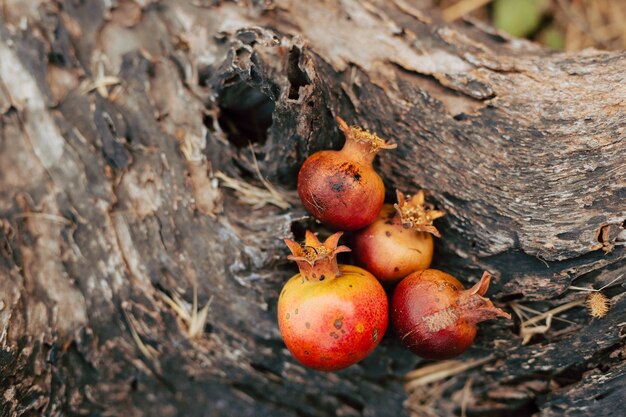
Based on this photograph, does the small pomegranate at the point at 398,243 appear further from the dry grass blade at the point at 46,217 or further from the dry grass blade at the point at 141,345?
the dry grass blade at the point at 46,217

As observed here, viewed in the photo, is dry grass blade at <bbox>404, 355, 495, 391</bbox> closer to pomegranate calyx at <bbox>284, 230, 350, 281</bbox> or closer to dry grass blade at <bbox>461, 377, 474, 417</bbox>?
dry grass blade at <bbox>461, 377, 474, 417</bbox>

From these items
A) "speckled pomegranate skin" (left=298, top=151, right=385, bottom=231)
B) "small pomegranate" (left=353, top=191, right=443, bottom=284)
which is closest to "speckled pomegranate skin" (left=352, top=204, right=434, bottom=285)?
"small pomegranate" (left=353, top=191, right=443, bottom=284)

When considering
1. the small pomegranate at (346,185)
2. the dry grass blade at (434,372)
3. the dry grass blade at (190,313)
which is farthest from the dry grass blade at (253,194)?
the dry grass blade at (434,372)

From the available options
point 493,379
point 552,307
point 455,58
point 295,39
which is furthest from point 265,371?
point 455,58

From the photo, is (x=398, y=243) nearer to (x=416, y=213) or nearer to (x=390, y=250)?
(x=390, y=250)

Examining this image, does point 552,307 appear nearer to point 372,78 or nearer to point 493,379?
point 493,379
